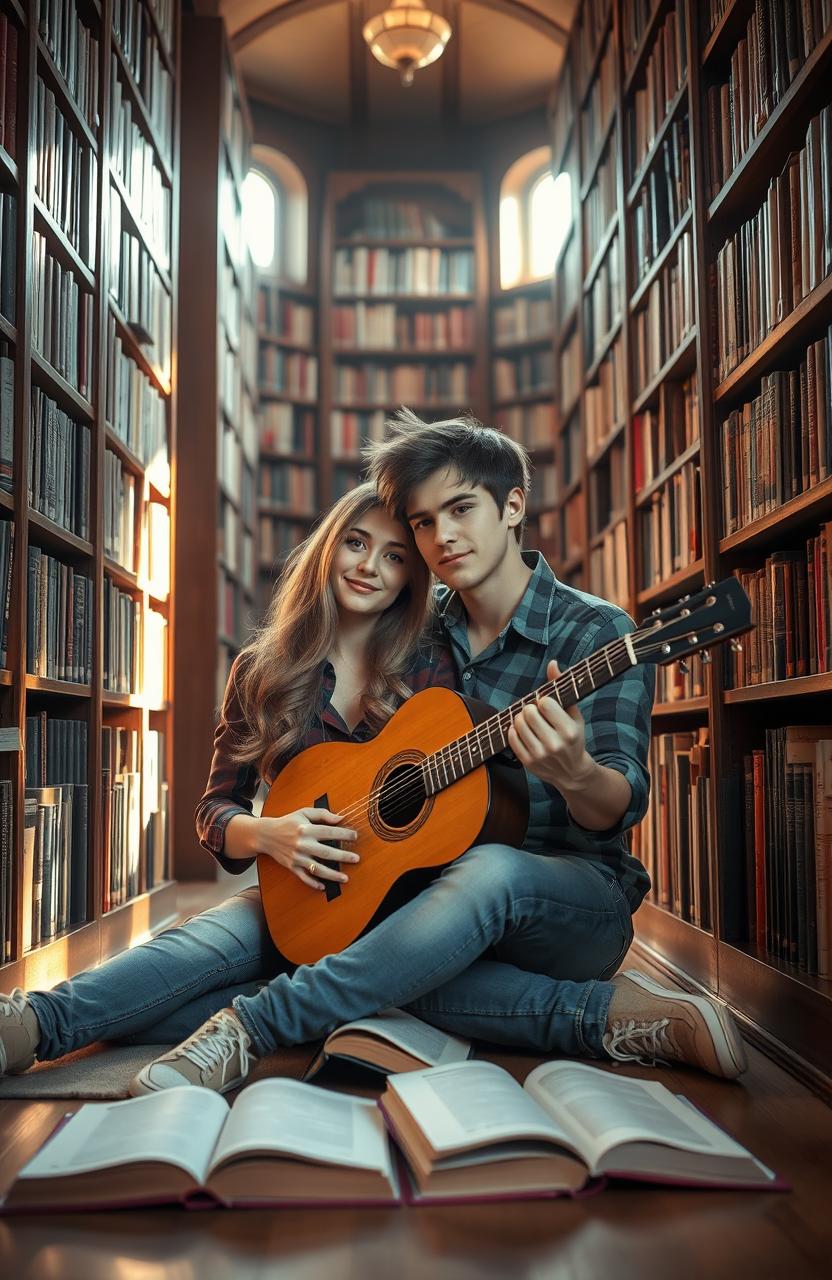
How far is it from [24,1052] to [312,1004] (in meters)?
0.42

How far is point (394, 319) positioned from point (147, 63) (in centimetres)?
301

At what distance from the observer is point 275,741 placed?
76.1 inches

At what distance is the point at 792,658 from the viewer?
6.15 feet

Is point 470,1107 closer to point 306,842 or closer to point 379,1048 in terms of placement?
point 379,1048

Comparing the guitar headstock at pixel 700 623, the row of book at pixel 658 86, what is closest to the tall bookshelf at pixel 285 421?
the row of book at pixel 658 86

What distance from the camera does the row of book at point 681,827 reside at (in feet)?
7.64

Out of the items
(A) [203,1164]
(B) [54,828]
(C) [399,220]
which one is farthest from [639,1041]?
(C) [399,220]

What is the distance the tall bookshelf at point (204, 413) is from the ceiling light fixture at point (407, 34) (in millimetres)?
634

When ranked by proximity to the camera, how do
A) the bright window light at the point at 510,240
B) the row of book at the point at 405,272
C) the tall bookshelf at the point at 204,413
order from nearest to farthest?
1. the tall bookshelf at the point at 204,413
2. the row of book at the point at 405,272
3. the bright window light at the point at 510,240

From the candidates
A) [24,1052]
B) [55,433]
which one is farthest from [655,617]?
[55,433]

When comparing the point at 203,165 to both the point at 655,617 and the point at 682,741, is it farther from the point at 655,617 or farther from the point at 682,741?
the point at 655,617

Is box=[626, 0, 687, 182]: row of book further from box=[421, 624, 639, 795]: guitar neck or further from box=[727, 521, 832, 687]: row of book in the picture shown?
box=[421, 624, 639, 795]: guitar neck

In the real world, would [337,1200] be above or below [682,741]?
below

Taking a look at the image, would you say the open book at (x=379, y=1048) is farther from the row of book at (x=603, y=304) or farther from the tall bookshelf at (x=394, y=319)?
the tall bookshelf at (x=394, y=319)
